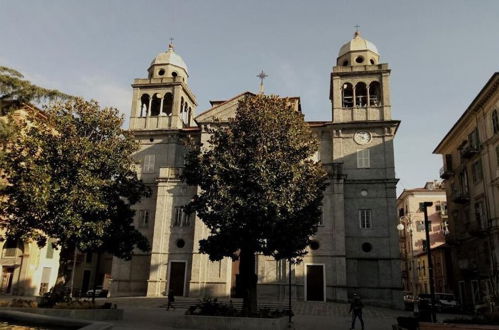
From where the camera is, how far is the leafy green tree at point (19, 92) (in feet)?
72.5

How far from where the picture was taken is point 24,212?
20.6m

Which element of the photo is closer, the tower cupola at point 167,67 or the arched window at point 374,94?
the arched window at point 374,94

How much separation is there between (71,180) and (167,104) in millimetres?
23859

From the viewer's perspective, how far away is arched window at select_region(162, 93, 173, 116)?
138 ft

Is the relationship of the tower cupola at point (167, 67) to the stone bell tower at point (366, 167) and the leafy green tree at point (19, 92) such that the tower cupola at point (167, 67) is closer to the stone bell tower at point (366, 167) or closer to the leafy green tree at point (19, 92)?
the stone bell tower at point (366, 167)

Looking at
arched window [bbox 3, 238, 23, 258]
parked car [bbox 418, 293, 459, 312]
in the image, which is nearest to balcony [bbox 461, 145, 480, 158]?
parked car [bbox 418, 293, 459, 312]

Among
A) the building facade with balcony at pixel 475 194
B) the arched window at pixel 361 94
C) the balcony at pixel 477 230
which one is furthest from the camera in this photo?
the arched window at pixel 361 94

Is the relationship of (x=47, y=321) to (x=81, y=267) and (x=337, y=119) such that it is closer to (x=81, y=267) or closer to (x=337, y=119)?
(x=337, y=119)

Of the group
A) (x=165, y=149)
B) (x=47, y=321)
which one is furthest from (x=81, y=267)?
(x=47, y=321)

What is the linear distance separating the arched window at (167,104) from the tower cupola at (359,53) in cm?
1766

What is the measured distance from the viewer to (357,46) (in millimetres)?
39531

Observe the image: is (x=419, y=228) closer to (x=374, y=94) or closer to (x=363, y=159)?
(x=374, y=94)

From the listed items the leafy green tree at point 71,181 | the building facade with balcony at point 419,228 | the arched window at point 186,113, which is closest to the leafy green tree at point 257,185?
the leafy green tree at point 71,181

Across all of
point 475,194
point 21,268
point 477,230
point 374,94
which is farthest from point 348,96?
point 21,268
